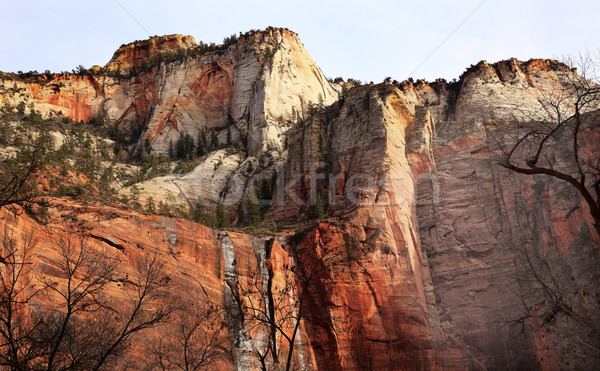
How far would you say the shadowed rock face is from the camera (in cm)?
3584

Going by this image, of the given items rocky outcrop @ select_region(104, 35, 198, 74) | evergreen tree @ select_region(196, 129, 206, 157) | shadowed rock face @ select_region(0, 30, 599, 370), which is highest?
rocky outcrop @ select_region(104, 35, 198, 74)

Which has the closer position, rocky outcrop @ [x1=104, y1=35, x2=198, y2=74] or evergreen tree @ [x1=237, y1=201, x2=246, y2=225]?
evergreen tree @ [x1=237, y1=201, x2=246, y2=225]

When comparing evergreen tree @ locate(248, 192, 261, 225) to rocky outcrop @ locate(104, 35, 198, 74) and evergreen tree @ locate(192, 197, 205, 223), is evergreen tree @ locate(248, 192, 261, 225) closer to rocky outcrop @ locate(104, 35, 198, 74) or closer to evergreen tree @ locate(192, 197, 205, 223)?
evergreen tree @ locate(192, 197, 205, 223)

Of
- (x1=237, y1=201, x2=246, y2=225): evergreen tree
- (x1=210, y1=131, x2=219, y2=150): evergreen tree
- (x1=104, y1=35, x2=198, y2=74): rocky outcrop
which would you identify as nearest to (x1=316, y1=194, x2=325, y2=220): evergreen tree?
(x1=237, y1=201, x2=246, y2=225): evergreen tree

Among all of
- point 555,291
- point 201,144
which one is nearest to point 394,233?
point 555,291

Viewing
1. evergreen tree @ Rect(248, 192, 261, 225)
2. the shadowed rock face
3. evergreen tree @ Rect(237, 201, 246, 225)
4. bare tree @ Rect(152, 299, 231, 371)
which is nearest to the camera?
bare tree @ Rect(152, 299, 231, 371)

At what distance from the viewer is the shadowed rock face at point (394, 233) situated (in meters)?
35.8

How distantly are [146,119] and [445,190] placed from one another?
2021 inches

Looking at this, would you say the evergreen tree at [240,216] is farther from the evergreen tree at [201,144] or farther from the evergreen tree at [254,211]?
the evergreen tree at [201,144]

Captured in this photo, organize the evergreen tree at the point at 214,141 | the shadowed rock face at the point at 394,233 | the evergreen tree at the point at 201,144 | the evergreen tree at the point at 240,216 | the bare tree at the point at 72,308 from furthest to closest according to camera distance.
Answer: the evergreen tree at the point at 214,141 < the evergreen tree at the point at 201,144 < the evergreen tree at the point at 240,216 < the shadowed rock face at the point at 394,233 < the bare tree at the point at 72,308

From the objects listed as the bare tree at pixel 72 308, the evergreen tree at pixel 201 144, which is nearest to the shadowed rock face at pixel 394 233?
the bare tree at pixel 72 308

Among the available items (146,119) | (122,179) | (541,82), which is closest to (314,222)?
(122,179)

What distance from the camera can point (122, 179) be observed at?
203 ft

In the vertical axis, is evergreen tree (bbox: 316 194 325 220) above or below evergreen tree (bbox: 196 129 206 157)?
below
